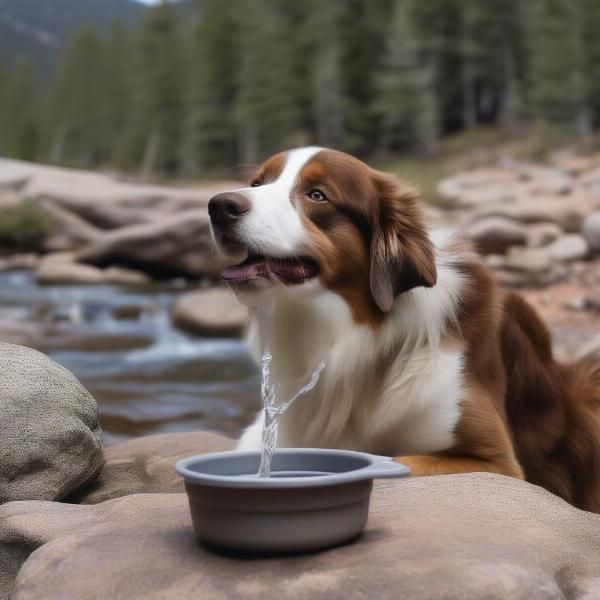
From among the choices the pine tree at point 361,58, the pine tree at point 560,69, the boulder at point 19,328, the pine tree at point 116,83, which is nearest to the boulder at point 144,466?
the boulder at point 19,328

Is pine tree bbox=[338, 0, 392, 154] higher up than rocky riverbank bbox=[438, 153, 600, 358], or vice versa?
pine tree bbox=[338, 0, 392, 154]

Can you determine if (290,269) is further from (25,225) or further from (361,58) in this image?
(361,58)

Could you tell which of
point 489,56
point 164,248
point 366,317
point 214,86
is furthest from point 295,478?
point 214,86

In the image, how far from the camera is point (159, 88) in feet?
172

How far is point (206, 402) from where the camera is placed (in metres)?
8.16

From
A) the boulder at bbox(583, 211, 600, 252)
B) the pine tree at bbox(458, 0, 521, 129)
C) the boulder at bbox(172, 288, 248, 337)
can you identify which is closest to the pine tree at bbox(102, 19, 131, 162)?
the pine tree at bbox(458, 0, 521, 129)

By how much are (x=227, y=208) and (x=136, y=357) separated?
25.3 feet

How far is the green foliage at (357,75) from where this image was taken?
3731cm

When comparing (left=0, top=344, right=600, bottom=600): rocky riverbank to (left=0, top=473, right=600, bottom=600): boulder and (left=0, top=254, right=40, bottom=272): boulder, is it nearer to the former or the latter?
(left=0, top=473, right=600, bottom=600): boulder

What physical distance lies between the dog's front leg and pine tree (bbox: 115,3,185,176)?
168ft

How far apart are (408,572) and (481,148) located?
39073 mm

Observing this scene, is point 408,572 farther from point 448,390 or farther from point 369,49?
point 369,49

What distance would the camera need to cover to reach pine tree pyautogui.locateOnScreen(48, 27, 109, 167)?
207 feet

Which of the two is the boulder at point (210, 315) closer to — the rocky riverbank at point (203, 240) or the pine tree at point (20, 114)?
the rocky riverbank at point (203, 240)
